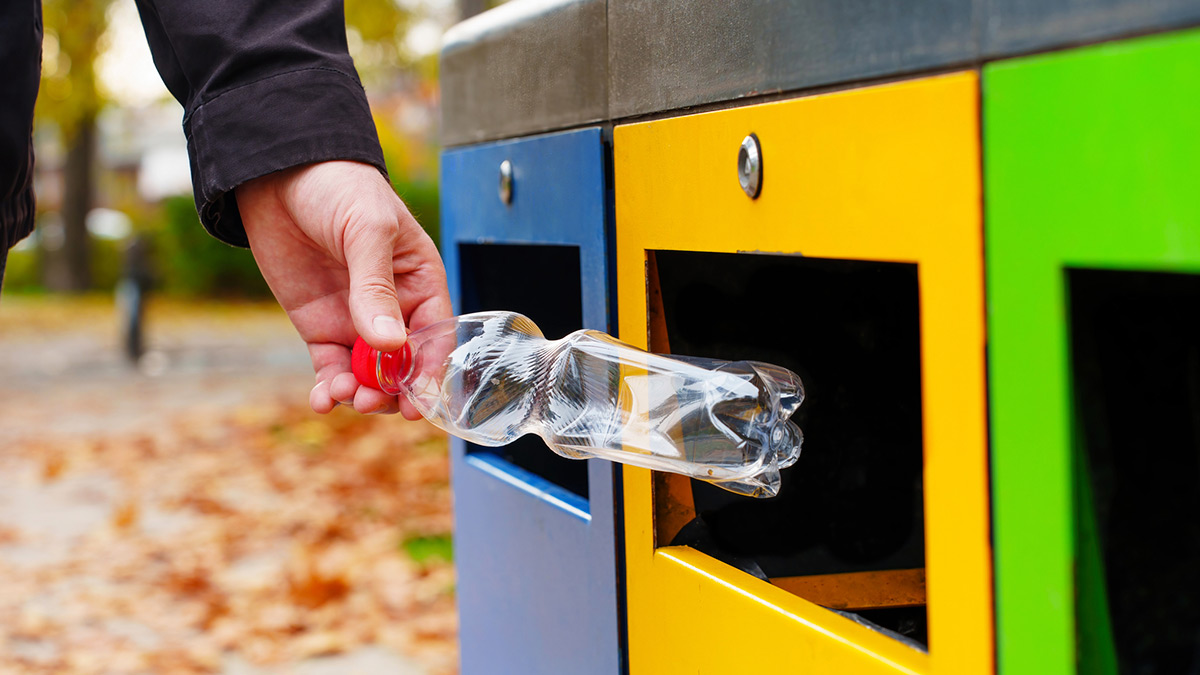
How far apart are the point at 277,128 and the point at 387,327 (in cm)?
29

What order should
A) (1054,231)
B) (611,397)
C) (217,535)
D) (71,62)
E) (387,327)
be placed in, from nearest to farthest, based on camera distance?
(1054,231)
(387,327)
(611,397)
(217,535)
(71,62)

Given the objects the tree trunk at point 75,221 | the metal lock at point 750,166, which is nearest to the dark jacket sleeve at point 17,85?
the metal lock at point 750,166

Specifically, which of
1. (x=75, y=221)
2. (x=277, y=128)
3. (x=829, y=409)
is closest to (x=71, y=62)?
(x=75, y=221)

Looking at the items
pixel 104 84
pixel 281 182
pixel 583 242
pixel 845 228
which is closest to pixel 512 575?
pixel 583 242

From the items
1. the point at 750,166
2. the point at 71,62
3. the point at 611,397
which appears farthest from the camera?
the point at 71,62

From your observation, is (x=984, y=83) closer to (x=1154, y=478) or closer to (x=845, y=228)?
(x=845, y=228)

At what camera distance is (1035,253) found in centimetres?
72

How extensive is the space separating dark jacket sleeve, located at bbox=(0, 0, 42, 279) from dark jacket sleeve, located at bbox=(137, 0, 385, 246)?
15cm

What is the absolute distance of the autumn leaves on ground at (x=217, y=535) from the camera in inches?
122

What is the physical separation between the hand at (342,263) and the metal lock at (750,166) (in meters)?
0.41

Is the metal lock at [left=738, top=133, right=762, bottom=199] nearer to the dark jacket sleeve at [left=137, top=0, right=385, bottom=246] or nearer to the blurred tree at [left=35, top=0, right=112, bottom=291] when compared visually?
the dark jacket sleeve at [left=137, top=0, right=385, bottom=246]

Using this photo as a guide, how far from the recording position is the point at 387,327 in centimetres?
117

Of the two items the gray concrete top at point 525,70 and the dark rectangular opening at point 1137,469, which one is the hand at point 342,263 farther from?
the dark rectangular opening at point 1137,469

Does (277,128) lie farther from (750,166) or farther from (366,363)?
(750,166)
